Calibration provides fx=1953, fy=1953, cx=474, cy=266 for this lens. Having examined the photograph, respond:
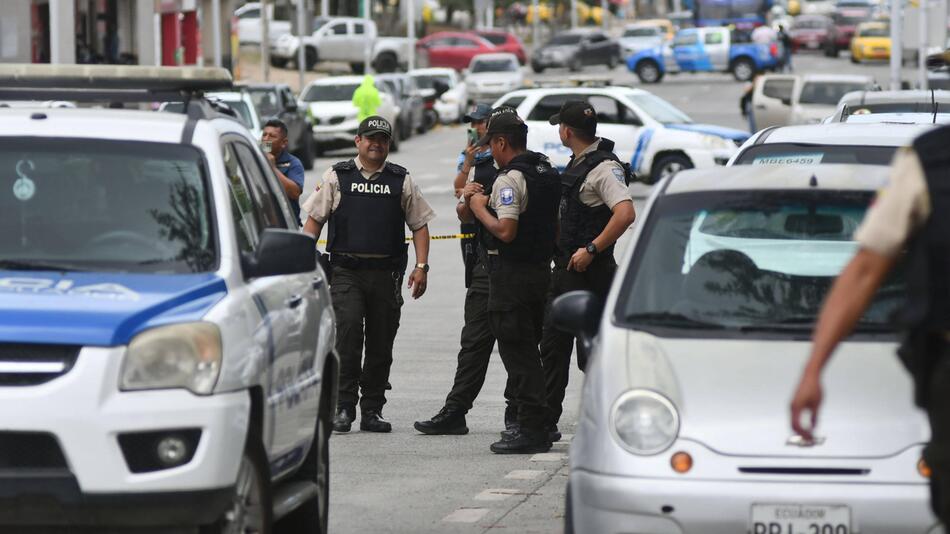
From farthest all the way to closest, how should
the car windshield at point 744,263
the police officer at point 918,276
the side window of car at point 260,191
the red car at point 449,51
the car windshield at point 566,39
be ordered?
1. the car windshield at point 566,39
2. the red car at point 449,51
3. the side window of car at point 260,191
4. the car windshield at point 744,263
5. the police officer at point 918,276

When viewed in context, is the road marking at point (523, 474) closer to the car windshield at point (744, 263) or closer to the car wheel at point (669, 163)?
the car windshield at point (744, 263)

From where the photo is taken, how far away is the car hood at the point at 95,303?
583cm

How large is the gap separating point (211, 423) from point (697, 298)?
6.17 feet

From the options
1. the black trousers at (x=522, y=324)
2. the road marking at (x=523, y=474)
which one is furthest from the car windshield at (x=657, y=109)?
the road marking at (x=523, y=474)

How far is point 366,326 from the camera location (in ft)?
37.7

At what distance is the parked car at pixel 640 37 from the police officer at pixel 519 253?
234 ft

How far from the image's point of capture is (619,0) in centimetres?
13600

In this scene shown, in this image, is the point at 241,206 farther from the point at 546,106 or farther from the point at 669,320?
the point at 546,106

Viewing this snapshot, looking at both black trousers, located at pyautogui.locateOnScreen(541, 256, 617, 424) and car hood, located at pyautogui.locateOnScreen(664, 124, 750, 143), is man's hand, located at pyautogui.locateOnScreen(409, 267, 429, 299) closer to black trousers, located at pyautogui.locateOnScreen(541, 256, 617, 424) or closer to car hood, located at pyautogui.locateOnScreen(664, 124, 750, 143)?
black trousers, located at pyautogui.locateOnScreen(541, 256, 617, 424)

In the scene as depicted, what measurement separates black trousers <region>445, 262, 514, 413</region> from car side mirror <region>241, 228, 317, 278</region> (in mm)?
4497

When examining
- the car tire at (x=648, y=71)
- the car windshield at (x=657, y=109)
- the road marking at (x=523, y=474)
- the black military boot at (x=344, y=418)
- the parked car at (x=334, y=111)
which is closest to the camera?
the road marking at (x=523, y=474)

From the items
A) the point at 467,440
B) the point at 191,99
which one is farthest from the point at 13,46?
the point at 191,99

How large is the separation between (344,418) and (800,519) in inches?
225

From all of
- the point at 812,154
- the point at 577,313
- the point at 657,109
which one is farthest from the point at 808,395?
the point at 657,109
